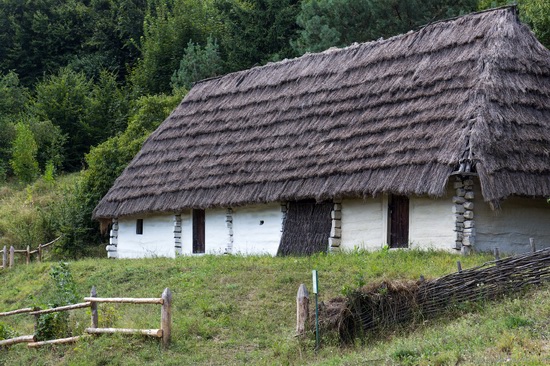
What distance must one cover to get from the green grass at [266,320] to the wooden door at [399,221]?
3.77 ft

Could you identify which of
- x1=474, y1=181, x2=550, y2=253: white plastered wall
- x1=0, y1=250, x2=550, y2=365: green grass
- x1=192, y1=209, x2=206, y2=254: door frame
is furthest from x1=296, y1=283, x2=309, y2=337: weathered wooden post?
x1=192, y1=209, x2=206, y2=254: door frame

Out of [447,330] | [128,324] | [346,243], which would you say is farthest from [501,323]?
[346,243]

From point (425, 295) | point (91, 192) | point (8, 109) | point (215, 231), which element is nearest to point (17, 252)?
point (91, 192)

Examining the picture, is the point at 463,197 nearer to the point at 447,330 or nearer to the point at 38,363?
the point at 447,330

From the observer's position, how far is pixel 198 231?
25672 mm

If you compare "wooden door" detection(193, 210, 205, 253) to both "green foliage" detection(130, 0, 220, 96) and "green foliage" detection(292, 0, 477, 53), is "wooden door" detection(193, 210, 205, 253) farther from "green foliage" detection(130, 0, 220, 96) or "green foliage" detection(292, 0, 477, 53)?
"green foliage" detection(130, 0, 220, 96)

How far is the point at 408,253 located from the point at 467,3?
57.1ft

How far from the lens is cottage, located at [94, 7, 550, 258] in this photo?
1945cm

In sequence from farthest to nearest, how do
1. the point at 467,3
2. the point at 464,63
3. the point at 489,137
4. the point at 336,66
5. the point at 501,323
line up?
the point at 467,3 < the point at 336,66 < the point at 464,63 < the point at 489,137 < the point at 501,323

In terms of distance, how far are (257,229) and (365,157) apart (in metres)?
4.07

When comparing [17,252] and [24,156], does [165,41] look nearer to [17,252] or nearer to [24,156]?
[24,156]

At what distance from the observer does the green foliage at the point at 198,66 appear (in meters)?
40.2

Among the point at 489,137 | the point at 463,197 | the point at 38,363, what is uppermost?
the point at 489,137

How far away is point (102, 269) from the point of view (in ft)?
75.8
